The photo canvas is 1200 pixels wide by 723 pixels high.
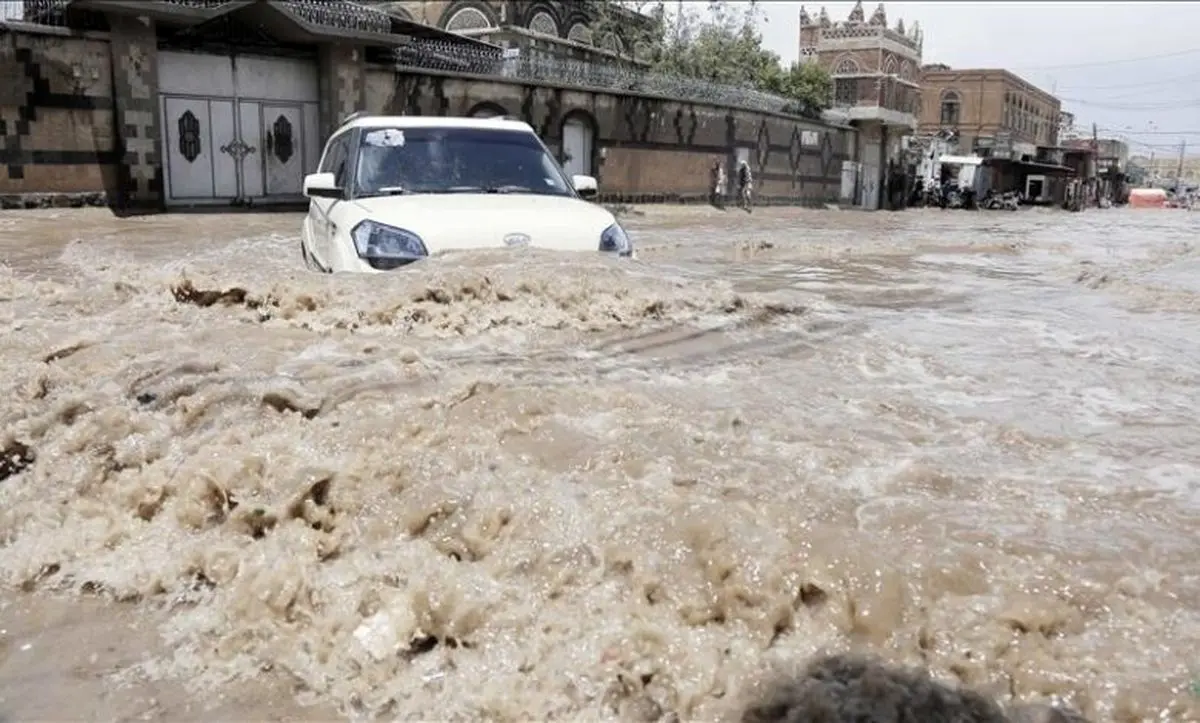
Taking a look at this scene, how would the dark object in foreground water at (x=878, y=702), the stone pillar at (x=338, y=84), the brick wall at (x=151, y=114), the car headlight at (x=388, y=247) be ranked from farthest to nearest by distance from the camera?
the stone pillar at (x=338, y=84) → the brick wall at (x=151, y=114) → the car headlight at (x=388, y=247) → the dark object in foreground water at (x=878, y=702)

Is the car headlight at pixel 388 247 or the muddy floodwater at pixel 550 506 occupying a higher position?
the car headlight at pixel 388 247

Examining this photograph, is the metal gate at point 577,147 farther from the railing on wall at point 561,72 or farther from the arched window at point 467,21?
the arched window at point 467,21

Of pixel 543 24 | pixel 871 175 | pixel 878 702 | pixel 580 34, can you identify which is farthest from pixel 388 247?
pixel 871 175

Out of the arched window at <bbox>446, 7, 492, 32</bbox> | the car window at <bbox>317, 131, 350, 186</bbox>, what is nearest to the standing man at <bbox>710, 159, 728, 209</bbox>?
the arched window at <bbox>446, 7, 492, 32</bbox>

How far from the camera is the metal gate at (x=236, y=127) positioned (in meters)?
17.2

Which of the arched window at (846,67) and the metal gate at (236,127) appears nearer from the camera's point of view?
the metal gate at (236,127)

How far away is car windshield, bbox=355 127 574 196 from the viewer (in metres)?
6.56

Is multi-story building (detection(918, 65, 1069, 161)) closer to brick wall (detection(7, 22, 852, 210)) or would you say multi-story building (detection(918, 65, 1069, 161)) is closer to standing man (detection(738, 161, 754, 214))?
standing man (detection(738, 161, 754, 214))

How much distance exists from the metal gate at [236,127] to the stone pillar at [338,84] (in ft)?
0.71

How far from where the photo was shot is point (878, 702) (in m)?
2.21

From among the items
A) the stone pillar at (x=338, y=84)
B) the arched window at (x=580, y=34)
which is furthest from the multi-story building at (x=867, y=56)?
the stone pillar at (x=338, y=84)

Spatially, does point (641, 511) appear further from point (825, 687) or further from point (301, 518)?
point (301, 518)

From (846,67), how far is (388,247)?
55.4 metres

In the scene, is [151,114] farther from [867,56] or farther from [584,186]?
[867,56]
